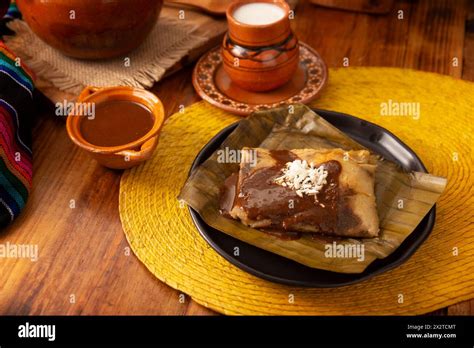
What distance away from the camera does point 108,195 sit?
166cm

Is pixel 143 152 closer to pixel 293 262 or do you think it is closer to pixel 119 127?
pixel 119 127

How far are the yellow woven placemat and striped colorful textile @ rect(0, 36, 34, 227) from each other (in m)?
0.27

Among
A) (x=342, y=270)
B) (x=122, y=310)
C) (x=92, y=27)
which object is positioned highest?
(x=92, y=27)

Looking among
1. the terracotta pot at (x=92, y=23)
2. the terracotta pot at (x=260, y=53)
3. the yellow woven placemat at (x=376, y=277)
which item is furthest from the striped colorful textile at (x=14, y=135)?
the terracotta pot at (x=260, y=53)

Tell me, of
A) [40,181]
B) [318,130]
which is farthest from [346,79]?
[40,181]

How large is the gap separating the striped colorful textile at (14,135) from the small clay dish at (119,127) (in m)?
0.17

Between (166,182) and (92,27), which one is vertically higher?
(92,27)

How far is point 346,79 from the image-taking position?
77.1 inches

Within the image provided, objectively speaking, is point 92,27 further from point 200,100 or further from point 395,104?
point 395,104

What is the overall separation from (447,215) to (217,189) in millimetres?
570

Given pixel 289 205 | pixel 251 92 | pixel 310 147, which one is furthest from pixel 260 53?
pixel 289 205

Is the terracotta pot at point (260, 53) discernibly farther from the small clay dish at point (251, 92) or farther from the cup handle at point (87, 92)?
the cup handle at point (87, 92)

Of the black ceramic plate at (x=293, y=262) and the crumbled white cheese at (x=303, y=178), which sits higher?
the crumbled white cheese at (x=303, y=178)

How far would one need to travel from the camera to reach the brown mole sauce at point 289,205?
1.41 m
